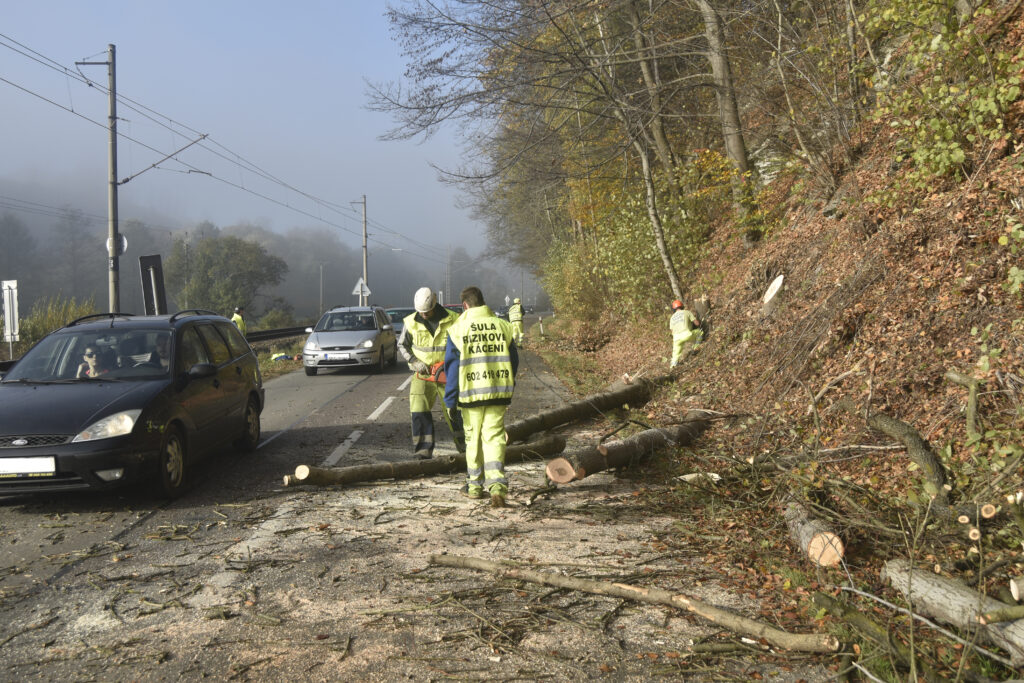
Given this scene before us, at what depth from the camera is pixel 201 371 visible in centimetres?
768

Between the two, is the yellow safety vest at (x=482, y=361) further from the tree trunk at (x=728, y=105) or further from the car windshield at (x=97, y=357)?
the tree trunk at (x=728, y=105)

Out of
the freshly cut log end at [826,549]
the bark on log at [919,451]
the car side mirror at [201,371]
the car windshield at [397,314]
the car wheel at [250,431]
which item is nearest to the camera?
the freshly cut log end at [826,549]

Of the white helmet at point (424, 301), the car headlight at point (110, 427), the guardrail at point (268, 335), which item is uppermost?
the white helmet at point (424, 301)

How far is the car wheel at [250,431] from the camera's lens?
9.09m

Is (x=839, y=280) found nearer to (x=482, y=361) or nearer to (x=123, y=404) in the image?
(x=482, y=361)

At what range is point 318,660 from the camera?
3748 mm

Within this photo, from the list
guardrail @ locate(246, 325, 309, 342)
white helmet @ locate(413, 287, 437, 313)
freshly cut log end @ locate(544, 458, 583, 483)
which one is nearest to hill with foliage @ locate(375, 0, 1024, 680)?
freshly cut log end @ locate(544, 458, 583, 483)

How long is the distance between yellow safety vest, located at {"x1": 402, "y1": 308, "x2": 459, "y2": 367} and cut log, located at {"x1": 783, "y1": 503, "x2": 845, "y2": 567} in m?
3.90

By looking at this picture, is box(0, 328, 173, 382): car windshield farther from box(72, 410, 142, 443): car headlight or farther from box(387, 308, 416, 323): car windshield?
box(387, 308, 416, 323): car windshield

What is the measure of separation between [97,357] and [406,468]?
312 centimetres

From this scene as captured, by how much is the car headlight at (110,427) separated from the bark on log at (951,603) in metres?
5.56

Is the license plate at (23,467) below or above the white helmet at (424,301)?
below

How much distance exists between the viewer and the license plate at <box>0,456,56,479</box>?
20.4 ft

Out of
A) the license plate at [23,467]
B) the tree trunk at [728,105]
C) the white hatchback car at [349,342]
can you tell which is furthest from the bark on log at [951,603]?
the white hatchback car at [349,342]
